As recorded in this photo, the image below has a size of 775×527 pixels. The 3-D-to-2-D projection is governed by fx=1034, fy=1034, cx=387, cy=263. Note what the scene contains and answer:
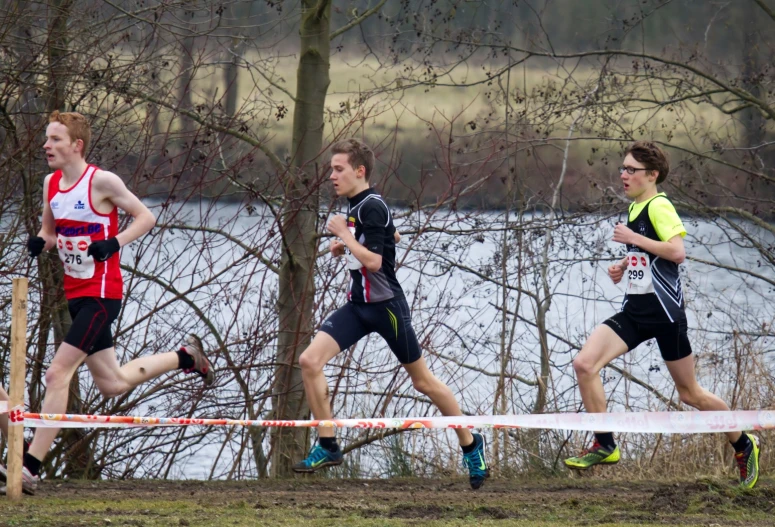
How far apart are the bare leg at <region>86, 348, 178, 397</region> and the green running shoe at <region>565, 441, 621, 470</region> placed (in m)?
2.38

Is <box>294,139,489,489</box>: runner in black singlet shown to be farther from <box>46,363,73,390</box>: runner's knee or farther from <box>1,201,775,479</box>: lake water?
<box>1,201,775,479</box>: lake water

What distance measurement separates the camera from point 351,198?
18.2 ft

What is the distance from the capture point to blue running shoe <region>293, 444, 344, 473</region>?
552cm

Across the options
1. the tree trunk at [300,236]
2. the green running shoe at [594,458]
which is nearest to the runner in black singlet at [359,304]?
the green running shoe at [594,458]

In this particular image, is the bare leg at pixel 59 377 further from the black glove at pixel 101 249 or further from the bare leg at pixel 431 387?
the bare leg at pixel 431 387

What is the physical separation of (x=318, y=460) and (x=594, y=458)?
4.90ft

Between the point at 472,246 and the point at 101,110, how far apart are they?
366 centimetres

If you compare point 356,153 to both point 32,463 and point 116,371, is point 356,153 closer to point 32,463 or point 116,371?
point 116,371

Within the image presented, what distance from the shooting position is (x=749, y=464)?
18.8 feet

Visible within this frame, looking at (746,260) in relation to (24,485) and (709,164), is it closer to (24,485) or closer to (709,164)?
(709,164)

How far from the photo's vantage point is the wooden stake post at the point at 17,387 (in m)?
5.06

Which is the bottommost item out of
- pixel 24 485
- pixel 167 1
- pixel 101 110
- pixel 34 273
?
pixel 24 485

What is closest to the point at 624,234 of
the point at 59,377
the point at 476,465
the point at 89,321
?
the point at 476,465

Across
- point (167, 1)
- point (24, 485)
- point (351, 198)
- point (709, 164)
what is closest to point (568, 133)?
point (709, 164)
